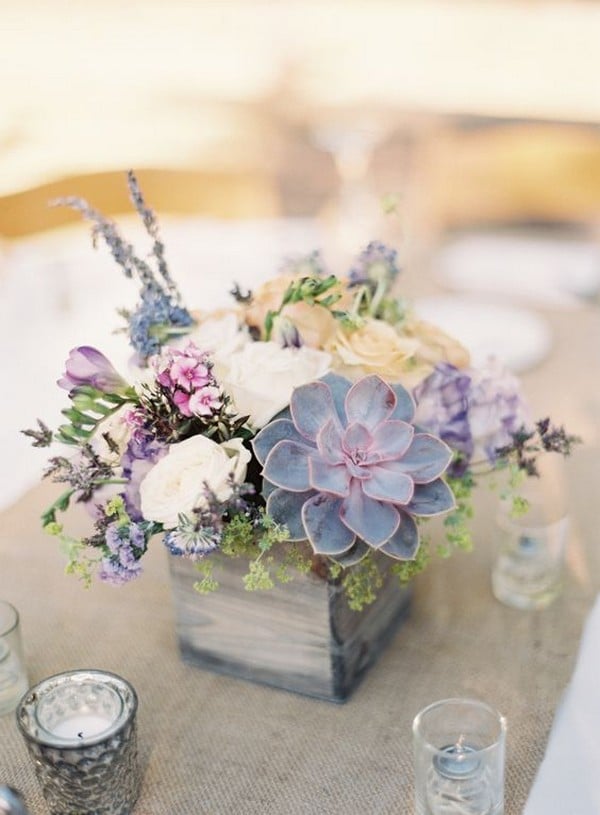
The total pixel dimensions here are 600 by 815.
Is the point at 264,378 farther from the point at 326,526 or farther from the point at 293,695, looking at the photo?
the point at 293,695

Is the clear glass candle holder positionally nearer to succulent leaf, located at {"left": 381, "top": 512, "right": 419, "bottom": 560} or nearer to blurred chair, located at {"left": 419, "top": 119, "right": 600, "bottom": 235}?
succulent leaf, located at {"left": 381, "top": 512, "right": 419, "bottom": 560}

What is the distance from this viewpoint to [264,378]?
0.80m

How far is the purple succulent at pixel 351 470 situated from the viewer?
29.5 inches

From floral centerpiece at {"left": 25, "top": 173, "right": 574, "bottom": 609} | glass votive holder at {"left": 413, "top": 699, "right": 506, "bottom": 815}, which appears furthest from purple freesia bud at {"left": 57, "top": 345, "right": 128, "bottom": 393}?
glass votive holder at {"left": 413, "top": 699, "right": 506, "bottom": 815}

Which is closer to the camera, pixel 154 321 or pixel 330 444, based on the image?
pixel 330 444

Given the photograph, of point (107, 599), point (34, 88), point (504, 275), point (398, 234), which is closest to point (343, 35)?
point (34, 88)

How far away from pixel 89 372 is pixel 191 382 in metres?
0.09

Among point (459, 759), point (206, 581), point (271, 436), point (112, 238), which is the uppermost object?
point (112, 238)

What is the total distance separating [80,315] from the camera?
5.72 ft

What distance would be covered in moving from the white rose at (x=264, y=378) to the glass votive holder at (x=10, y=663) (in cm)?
29

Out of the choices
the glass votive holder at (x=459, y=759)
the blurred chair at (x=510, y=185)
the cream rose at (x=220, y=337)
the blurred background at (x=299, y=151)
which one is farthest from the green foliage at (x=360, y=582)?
the blurred chair at (x=510, y=185)

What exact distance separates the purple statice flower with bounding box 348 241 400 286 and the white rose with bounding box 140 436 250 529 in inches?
11.9

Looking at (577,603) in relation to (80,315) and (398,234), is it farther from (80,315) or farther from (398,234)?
(80,315)

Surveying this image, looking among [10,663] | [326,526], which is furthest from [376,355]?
[10,663]
